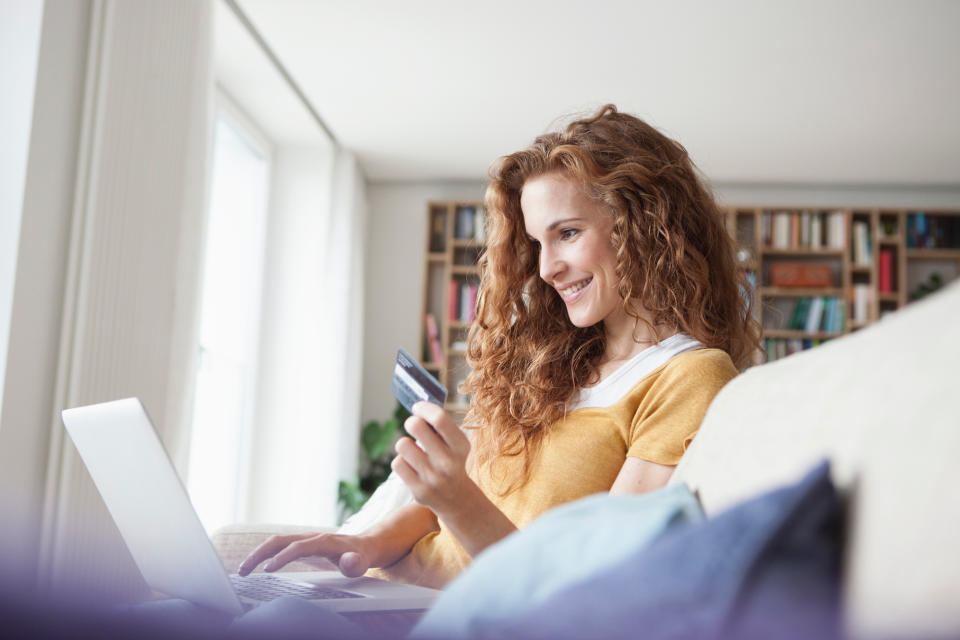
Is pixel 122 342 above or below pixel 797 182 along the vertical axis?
below

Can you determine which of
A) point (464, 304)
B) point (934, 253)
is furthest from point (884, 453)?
point (934, 253)

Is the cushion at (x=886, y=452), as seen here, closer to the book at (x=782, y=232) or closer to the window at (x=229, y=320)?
the window at (x=229, y=320)

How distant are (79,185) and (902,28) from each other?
141 inches

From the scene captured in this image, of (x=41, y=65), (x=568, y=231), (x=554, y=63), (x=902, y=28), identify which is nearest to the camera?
(x=568, y=231)

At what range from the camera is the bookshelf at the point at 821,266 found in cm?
579

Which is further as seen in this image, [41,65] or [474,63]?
[474,63]

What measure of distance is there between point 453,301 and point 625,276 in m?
4.59

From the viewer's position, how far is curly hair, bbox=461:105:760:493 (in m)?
1.47

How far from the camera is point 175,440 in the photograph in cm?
295

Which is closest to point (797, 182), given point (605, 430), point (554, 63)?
point (554, 63)

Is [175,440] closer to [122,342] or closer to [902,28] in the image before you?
[122,342]

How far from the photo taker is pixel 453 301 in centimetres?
606

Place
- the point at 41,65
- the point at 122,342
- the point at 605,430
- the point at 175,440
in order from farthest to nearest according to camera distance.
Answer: the point at 175,440
the point at 122,342
the point at 41,65
the point at 605,430

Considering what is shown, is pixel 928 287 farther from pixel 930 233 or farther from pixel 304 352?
pixel 304 352
